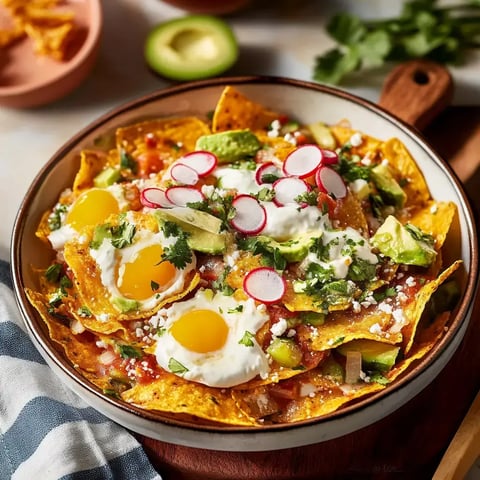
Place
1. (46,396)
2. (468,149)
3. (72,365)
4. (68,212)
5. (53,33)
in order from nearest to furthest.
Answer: (72,365)
(46,396)
(68,212)
(468,149)
(53,33)

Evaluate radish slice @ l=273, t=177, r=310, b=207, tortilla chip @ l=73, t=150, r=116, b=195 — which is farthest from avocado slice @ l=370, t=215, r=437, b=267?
tortilla chip @ l=73, t=150, r=116, b=195

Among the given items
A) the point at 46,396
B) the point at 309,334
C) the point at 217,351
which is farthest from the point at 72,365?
the point at 309,334

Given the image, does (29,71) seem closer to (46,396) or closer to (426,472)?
(46,396)

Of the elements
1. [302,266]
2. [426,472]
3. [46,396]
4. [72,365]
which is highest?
[302,266]

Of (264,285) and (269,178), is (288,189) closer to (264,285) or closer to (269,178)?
(269,178)

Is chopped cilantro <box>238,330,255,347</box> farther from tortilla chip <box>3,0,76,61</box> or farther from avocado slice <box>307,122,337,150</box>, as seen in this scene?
tortilla chip <box>3,0,76,61</box>

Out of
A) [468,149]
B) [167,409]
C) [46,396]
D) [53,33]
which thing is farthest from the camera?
[53,33]
